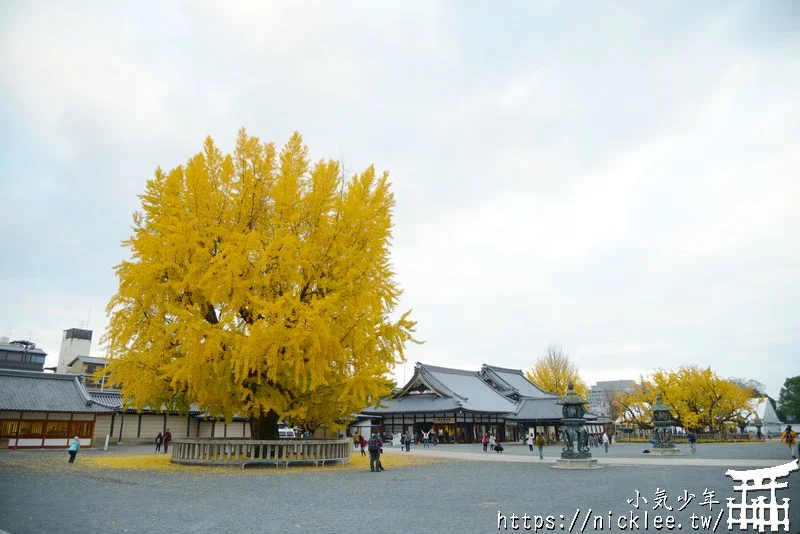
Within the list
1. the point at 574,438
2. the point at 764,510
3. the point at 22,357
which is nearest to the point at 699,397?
the point at 574,438

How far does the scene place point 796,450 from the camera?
1928 cm

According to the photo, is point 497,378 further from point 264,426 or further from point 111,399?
point 264,426

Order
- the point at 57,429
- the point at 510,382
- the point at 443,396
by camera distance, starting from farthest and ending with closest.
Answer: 1. the point at 510,382
2. the point at 443,396
3. the point at 57,429

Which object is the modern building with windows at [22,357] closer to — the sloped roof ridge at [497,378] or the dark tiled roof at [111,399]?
the dark tiled roof at [111,399]

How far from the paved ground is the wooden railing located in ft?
5.72

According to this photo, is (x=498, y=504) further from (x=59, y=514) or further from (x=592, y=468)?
(x=592, y=468)

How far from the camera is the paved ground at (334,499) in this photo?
28.9 ft

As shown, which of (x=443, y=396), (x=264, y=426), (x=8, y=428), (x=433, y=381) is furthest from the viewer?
(x=433, y=381)

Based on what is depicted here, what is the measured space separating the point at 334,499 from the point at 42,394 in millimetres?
32131

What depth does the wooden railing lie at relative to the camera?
1986 cm

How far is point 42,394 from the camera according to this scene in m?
33.9

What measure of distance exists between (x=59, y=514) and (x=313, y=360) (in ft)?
29.7

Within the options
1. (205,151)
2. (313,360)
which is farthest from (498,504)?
(205,151)

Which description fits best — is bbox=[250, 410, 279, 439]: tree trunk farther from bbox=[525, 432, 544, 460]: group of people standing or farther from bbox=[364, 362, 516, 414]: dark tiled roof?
bbox=[364, 362, 516, 414]: dark tiled roof
